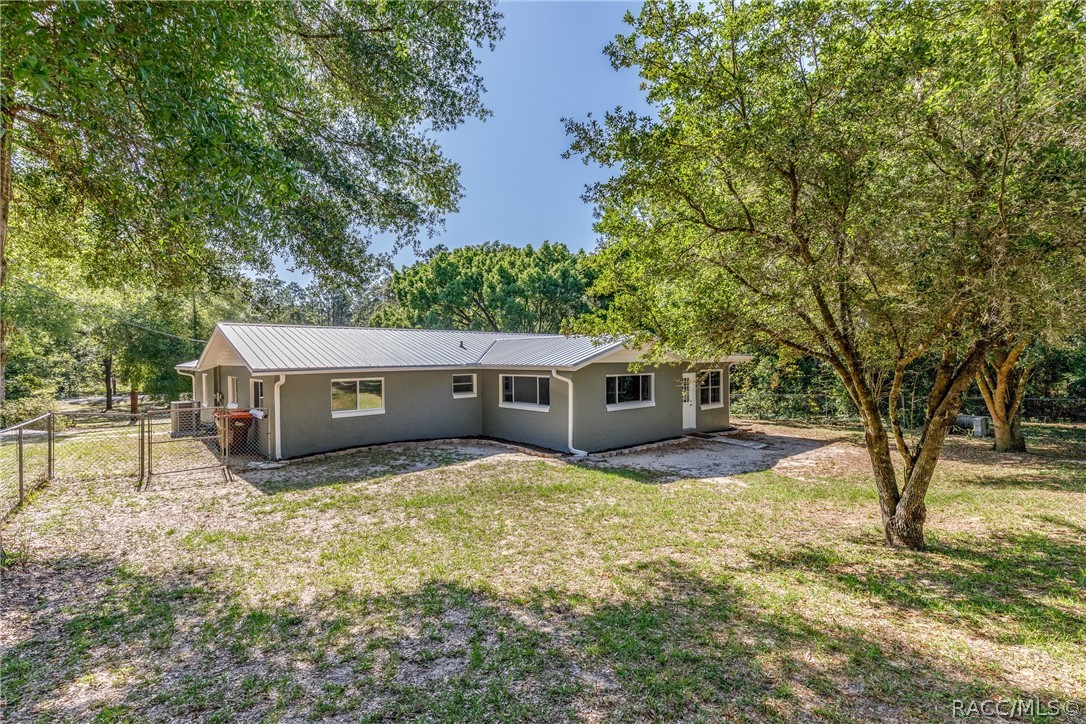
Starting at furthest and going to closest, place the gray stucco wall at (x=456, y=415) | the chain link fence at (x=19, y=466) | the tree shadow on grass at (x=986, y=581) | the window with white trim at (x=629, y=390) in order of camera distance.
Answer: the window with white trim at (x=629, y=390) < the gray stucco wall at (x=456, y=415) < the chain link fence at (x=19, y=466) < the tree shadow on grass at (x=986, y=581)

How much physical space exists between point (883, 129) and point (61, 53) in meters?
6.24

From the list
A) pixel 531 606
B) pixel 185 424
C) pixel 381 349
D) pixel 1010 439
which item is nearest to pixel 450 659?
A: pixel 531 606

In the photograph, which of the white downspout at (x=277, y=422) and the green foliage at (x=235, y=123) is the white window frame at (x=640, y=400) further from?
the white downspout at (x=277, y=422)

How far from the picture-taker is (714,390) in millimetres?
14898

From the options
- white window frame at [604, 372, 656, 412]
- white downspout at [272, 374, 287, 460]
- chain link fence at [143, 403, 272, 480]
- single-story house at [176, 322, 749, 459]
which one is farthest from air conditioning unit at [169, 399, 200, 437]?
white window frame at [604, 372, 656, 412]

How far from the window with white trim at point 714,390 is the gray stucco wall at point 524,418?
5.61 metres

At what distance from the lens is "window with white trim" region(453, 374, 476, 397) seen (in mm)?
13391

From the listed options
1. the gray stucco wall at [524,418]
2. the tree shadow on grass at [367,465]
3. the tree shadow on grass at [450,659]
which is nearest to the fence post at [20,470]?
the tree shadow on grass at [367,465]

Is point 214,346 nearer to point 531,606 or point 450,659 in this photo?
point 531,606

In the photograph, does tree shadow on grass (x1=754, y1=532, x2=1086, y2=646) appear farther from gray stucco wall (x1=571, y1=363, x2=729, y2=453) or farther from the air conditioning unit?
the air conditioning unit

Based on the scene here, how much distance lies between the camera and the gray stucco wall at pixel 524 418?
1129 centimetres

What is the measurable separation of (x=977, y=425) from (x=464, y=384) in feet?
49.5

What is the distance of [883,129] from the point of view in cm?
427

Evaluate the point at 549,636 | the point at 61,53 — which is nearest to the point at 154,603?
the point at 549,636
